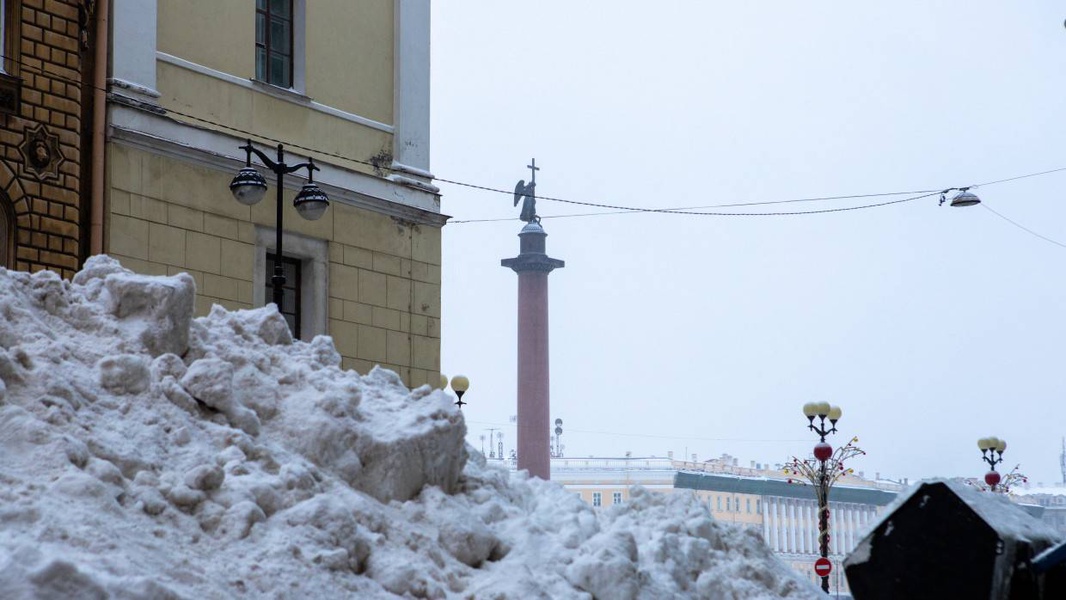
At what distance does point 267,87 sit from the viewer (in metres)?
15.5

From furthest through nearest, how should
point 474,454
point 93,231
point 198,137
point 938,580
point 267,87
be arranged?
point 267,87 → point 198,137 → point 93,231 → point 474,454 → point 938,580

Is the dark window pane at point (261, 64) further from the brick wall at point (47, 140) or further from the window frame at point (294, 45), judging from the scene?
the brick wall at point (47, 140)

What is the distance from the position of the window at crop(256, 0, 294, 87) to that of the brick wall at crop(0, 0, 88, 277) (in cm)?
246

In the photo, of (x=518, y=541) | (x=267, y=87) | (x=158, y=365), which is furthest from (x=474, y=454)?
(x=267, y=87)

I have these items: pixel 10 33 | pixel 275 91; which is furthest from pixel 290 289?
pixel 10 33

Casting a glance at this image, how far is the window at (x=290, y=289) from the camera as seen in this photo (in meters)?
15.5

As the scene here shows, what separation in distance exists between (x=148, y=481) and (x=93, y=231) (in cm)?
903

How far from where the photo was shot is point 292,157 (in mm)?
15484

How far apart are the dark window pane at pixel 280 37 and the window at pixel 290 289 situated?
2384mm

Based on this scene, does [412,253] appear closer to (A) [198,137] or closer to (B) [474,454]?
(A) [198,137]

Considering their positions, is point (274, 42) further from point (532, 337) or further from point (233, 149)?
point (532, 337)

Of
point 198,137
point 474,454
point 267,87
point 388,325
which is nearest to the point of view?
point 474,454

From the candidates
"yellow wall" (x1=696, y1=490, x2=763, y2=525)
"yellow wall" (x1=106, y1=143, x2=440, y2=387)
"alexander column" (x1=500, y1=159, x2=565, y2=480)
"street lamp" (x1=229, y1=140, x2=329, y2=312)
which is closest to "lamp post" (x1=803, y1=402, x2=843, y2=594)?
"yellow wall" (x1=106, y1=143, x2=440, y2=387)

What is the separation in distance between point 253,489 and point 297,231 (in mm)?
10573
